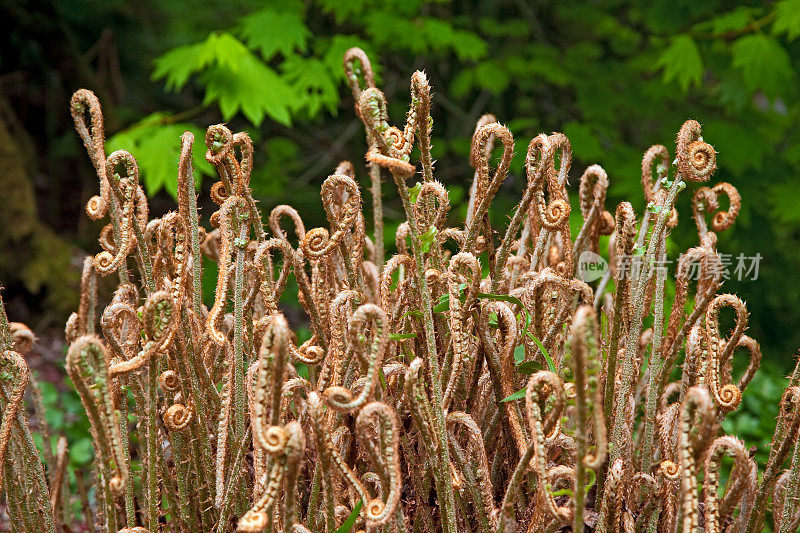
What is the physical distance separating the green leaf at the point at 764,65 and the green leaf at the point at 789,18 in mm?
71

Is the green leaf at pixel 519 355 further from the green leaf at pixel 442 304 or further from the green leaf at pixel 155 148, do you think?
the green leaf at pixel 155 148

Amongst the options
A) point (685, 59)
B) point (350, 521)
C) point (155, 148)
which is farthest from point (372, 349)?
point (685, 59)

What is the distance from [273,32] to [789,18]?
164 centimetres

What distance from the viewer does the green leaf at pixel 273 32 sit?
2.42 meters

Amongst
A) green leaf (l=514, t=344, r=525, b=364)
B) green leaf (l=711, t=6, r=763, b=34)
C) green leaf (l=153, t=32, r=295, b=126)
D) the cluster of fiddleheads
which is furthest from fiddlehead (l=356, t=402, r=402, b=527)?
green leaf (l=711, t=6, r=763, b=34)

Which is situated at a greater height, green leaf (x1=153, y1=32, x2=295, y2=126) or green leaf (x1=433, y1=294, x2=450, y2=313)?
green leaf (x1=153, y1=32, x2=295, y2=126)

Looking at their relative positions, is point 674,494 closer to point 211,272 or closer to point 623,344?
point 623,344

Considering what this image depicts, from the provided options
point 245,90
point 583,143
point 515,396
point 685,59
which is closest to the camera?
point 515,396

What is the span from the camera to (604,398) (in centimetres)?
80

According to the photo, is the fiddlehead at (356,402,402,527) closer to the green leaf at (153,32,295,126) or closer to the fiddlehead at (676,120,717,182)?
the fiddlehead at (676,120,717,182)

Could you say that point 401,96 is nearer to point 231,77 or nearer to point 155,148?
point 231,77

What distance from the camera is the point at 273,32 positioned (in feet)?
8.04

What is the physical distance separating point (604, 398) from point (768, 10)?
7.06 feet

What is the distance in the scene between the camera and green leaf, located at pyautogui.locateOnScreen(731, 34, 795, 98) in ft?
7.36
